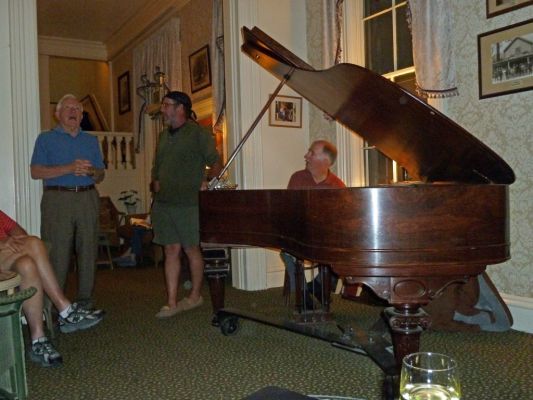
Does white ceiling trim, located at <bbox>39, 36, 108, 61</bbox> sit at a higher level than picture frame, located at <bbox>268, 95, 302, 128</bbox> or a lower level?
higher

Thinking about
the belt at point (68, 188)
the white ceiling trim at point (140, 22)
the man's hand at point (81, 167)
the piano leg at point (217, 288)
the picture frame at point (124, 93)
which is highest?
Result: the white ceiling trim at point (140, 22)

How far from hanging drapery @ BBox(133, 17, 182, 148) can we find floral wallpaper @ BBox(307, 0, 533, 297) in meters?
4.30

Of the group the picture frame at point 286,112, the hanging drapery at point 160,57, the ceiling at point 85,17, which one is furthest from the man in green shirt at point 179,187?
the ceiling at point 85,17

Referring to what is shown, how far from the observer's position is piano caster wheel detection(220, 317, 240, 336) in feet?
9.91

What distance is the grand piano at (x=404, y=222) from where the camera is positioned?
1.71 m

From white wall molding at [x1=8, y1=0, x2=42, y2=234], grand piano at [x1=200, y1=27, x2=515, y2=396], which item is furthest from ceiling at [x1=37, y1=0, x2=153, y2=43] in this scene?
grand piano at [x1=200, y1=27, x2=515, y2=396]

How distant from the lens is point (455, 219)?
171 cm

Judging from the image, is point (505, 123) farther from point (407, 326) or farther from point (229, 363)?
point (229, 363)

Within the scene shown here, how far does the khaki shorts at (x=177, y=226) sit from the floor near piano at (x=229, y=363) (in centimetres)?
52

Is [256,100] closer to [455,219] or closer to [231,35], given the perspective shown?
[231,35]

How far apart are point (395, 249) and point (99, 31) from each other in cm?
830

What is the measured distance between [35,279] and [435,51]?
2621mm

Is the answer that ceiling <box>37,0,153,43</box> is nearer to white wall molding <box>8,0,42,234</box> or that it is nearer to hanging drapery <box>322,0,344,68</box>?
A: hanging drapery <box>322,0,344,68</box>

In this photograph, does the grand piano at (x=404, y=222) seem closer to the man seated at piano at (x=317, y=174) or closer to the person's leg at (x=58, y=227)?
the man seated at piano at (x=317, y=174)
